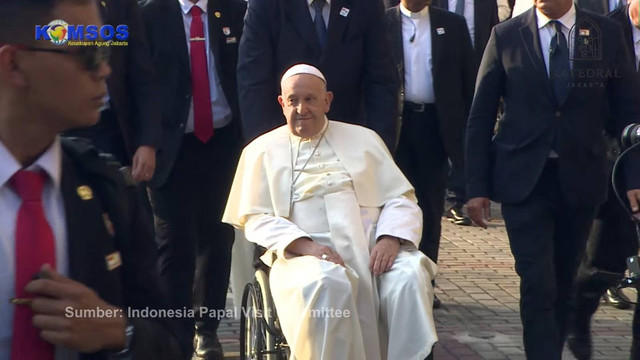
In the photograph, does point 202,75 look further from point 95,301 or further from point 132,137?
point 95,301

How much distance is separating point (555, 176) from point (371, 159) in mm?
929

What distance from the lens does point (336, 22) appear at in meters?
6.11

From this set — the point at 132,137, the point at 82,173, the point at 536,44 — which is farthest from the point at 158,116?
the point at 82,173

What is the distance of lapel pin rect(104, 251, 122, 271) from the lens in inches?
91.7

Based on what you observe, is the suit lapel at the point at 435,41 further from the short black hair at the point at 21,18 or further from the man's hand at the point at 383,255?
the short black hair at the point at 21,18

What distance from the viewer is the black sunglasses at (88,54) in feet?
7.52

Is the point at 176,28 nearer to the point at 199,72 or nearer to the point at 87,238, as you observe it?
the point at 199,72

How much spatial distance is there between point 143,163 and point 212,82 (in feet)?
2.49

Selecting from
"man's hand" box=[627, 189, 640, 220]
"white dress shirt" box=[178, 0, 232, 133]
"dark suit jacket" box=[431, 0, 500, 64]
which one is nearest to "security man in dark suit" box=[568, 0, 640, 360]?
"man's hand" box=[627, 189, 640, 220]

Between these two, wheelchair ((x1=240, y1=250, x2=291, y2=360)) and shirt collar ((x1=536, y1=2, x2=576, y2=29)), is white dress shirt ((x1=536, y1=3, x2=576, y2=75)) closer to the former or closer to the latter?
shirt collar ((x1=536, y1=2, x2=576, y2=29))

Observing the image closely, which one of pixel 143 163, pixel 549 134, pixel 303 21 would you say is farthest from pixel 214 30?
pixel 549 134

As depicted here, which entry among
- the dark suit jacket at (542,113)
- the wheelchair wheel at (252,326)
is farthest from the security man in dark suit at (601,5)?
the wheelchair wheel at (252,326)

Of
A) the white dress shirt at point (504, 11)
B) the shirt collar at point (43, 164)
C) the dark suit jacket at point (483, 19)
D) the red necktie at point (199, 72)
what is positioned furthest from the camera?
the white dress shirt at point (504, 11)

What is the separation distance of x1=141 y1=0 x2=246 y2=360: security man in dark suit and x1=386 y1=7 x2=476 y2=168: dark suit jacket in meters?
1.39
